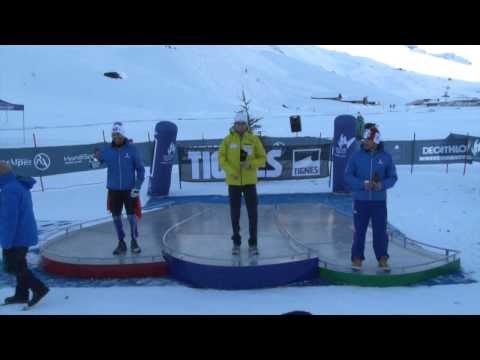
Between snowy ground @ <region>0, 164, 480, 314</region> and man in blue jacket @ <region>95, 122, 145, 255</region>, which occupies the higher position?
man in blue jacket @ <region>95, 122, 145, 255</region>

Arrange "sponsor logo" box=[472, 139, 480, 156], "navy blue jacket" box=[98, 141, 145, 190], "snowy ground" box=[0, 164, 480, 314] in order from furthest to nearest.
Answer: "sponsor logo" box=[472, 139, 480, 156] → "navy blue jacket" box=[98, 141, 145, 190] → "snowy ground" box=[0, 164, 480, 314]

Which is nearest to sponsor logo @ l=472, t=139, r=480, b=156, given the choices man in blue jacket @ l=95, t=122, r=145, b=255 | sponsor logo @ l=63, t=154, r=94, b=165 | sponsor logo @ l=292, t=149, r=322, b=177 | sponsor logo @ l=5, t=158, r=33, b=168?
sponsor logo @ l=292, t=149, r=322, b=177

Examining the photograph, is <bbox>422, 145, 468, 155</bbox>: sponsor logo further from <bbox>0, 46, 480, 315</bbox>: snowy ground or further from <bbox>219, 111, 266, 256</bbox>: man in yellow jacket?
<bbox>219, 111, 266, 256</bbox>: man in yellow jacket

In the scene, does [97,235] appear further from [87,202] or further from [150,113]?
[150,113]

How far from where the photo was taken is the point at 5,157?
12.0 meters

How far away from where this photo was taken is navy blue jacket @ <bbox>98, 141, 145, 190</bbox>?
612cm

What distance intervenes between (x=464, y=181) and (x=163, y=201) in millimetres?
8052

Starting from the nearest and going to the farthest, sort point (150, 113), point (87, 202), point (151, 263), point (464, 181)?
1. point (151, 263)
2. point (87, 202)
3. point (464, 181)
4. point (150, 113)

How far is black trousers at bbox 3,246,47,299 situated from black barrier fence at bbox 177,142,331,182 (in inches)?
301

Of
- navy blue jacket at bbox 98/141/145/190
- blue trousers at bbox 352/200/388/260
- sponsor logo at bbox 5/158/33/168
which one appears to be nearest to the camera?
blue trousers at bbox 352/200/388/260

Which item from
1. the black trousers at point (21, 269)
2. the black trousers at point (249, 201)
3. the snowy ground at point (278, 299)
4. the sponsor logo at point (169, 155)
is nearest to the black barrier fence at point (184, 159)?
the sponsor logo at point (169, 155)

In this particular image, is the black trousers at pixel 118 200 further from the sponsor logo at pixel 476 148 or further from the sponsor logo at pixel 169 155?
the sponsor logo at pixel 476 148

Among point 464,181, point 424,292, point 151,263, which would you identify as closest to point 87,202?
point 151,263

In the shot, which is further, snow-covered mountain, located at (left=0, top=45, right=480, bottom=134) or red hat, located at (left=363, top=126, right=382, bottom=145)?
snow-covered mountain, located at (left=0, top=45, right=480, bottom=134)
